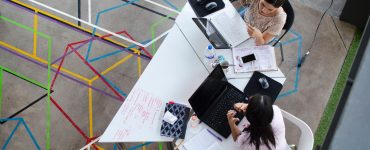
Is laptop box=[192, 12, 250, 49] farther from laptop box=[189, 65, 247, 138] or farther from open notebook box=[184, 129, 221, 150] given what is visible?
open notebook box=[184, 129, 221, 150]

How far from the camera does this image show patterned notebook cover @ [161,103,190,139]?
8.66 ft

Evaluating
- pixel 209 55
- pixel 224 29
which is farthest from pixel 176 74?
pixel 224 29

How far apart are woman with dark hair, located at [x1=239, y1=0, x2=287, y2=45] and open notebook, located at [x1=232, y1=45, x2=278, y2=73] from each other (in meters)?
0.07

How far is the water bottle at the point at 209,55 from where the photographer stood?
2.89 metres

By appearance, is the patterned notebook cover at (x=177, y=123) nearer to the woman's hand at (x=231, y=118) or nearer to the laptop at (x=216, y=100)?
the laptop at (x=216, y=100)

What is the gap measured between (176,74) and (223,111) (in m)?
0.46

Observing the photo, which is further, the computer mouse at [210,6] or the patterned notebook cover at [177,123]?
the computer mouse at [210,6]

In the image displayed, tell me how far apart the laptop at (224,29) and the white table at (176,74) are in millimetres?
57

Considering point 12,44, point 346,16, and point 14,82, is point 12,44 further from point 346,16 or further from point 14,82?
point 346,16

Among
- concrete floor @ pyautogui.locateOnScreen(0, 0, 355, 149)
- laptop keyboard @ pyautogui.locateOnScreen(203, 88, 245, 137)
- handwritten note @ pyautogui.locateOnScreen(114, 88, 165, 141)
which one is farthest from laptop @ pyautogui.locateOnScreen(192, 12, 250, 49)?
concrete floor @ pyautogui.locateOnScreen(0, 0, 355, 149)

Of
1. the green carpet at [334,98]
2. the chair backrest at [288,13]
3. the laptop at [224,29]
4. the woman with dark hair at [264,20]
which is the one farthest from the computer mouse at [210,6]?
the green carpet at [334,98]

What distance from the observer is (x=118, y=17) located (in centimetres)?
419

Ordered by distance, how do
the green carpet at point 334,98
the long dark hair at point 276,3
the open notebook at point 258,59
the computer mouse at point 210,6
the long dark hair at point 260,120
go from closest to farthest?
the long dark hair at point 260,120 < the long dark hair at point 276,3 < the open notebook at point 258,59 < the computer mouse at point 210,6 < the green carpet at point 334,98

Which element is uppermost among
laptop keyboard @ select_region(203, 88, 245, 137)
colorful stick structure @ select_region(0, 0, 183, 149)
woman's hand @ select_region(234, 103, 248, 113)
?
woman's hand @ select_region(234, 103, 248, 113)
